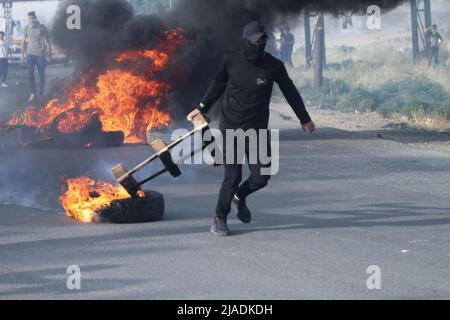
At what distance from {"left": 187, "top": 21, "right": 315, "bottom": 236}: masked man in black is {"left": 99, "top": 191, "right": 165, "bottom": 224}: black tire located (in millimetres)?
843

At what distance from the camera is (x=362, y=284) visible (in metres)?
7.18

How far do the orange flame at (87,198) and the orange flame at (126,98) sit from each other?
3718 mm

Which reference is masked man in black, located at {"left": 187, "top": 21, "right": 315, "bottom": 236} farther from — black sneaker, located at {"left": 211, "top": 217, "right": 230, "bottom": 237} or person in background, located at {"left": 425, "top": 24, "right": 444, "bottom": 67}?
person in background, located at {"left": 425, "top": 24, "right": 444, "bottom": 67}

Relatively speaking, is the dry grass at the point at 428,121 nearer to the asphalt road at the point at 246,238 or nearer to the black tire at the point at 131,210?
the asphalt road at the point at 246,238

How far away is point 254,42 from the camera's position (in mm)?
8742

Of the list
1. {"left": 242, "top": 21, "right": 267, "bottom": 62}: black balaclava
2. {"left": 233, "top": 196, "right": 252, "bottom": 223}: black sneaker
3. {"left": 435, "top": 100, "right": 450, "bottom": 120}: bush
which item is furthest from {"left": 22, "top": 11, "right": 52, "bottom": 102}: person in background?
{"left": 242, "top": 21, "right": 267, "bottom": 62}: black balaclava

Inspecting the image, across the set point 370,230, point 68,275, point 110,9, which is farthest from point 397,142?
point 68,275

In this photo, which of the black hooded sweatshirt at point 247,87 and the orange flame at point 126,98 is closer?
the black hooded sweatshirt at point 247,87

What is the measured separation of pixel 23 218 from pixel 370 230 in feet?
11.7

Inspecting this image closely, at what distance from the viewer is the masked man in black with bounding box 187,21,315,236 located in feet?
29.1

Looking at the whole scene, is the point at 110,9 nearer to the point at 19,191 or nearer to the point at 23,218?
the point at 19,191

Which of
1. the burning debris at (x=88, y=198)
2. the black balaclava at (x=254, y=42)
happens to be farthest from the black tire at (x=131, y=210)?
the black balaclava at (x=254, y=42)

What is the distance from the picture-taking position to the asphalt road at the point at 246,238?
23.6ft

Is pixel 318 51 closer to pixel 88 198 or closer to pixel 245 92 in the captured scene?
pixel 88 198
